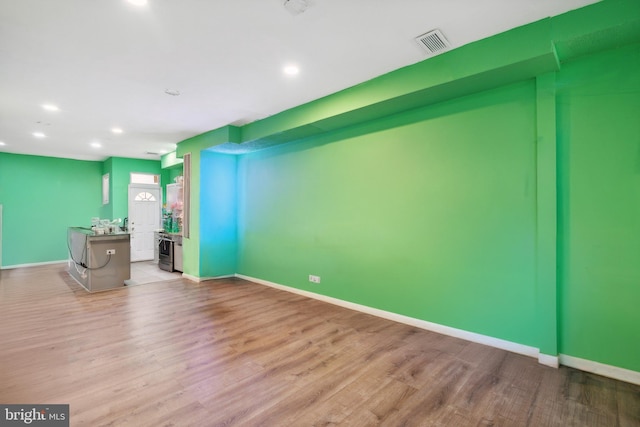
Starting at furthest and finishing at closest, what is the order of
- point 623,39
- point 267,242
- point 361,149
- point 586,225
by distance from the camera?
point 267,242 → point 361,149 → point 586,225 → point 623,39

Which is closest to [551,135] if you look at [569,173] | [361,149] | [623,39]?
[569,173]

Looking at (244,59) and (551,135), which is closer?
(551,135)

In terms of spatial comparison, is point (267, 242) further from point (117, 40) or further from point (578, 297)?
point (578, 297)

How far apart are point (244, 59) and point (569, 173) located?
11.2ft

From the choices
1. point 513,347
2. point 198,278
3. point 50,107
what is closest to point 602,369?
point 513,347

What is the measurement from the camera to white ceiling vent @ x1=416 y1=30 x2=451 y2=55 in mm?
2682

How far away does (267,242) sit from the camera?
5.76 meters

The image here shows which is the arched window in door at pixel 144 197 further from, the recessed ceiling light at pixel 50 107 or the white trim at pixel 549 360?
the white trim at pixel 549 360

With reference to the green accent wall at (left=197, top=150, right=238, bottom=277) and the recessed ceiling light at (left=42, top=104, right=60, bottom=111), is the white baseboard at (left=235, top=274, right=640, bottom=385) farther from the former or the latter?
the recessed ceiling light at (left=42, top=104, right=60, bottom=111)

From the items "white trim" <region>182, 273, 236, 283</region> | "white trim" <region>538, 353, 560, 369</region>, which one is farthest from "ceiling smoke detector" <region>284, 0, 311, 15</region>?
"white trim" <region>182, 273, 236, 283</region>

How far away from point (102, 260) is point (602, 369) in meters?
7.05

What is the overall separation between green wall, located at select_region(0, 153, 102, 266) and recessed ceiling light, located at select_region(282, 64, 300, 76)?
27.7ft

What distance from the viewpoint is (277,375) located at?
2594 millimetres

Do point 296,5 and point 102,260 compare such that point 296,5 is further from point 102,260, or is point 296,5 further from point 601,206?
point 102,260
